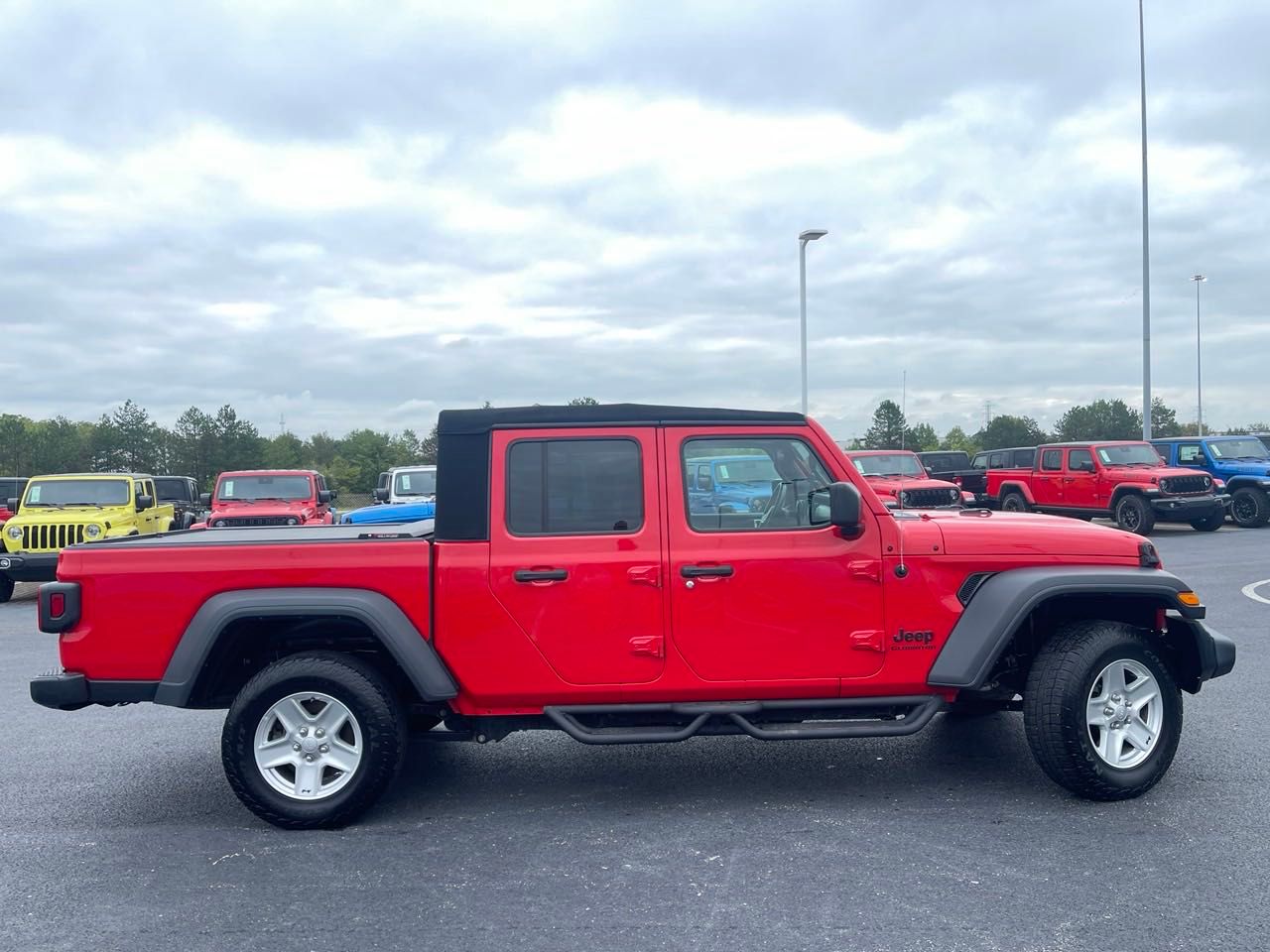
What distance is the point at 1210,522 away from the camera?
2036 cm

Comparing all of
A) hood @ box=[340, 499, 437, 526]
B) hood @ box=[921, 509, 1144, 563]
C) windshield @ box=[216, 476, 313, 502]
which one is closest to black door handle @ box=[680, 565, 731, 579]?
hood @ box=[921, 509, 1144, 563]

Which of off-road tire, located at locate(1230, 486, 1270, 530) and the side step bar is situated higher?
off-road tire, located at locate(1230, 486, 1270, 530)

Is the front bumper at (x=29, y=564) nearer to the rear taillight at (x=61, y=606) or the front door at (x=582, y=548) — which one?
the rear taillight at (x=61, y=606)

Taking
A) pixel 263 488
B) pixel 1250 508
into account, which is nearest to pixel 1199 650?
pixel 263 488

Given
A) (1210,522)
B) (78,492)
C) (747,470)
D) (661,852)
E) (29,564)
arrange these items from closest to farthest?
(661,852)
(747,470)
(29,564)
(78,492)
(1210,522)

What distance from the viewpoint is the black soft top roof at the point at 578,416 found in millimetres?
5176

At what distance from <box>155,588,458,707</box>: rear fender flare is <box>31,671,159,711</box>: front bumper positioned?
0.14m

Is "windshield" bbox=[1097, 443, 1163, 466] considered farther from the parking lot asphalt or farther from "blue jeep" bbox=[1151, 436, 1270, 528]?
the parking lot asphalt

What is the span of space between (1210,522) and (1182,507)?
5.46 feet

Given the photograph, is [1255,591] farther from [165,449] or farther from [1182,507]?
[165,449]

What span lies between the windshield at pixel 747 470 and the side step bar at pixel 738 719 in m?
1.06

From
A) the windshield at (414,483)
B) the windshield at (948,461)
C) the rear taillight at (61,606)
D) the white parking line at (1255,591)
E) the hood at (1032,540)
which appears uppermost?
the windshield at (948,461)

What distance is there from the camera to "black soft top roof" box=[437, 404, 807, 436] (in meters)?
5.18

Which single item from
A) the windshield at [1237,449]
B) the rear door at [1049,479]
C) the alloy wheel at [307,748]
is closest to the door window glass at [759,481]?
the alloy wheel at [307,748]
